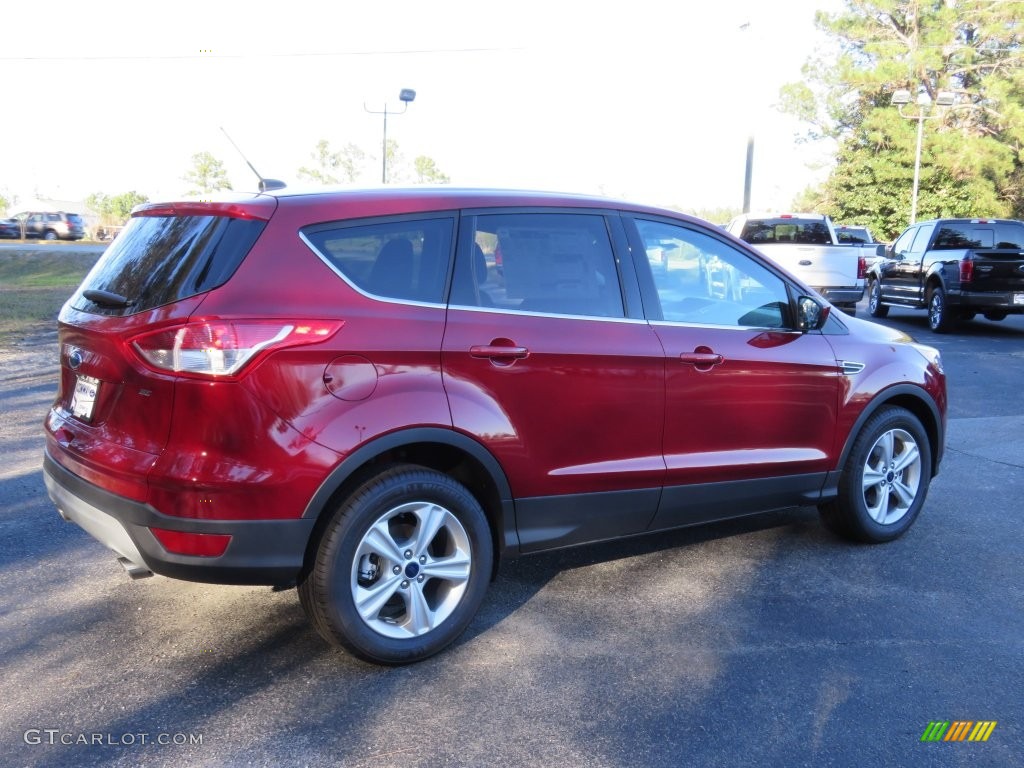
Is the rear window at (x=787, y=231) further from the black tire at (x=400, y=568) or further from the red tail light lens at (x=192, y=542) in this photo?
the red tail light lens at (x=192, y=542)

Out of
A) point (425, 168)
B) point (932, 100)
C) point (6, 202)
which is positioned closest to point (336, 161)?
point (425, 168)

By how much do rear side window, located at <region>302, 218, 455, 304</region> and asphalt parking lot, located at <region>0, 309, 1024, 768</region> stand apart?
144cm

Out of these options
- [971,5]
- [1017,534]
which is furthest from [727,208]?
[1017,534]

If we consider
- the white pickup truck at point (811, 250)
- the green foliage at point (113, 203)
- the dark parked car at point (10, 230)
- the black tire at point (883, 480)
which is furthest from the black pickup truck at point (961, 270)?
the green foliage at point (113, 203)

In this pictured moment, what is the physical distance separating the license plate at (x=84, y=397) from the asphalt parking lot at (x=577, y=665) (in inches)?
36.0

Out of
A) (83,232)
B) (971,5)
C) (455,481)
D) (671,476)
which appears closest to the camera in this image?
(455,481)

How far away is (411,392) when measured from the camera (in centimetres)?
345

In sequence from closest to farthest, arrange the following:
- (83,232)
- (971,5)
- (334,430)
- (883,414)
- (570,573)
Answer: (334,430)
(570,573)
(883,414)
(971,5)
(83,232)

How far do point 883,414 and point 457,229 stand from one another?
2.65 m

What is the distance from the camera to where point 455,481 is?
3660mm

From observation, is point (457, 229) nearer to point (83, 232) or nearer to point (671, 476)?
point (671, 476)

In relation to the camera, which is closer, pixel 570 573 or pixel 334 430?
pixel 334 430

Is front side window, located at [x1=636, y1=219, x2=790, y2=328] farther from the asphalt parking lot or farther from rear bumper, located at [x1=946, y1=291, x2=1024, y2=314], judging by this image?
rear bumper, located at [x1=946, y1=291, x2=1024, y2=314]

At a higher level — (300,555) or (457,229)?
(457,229)
